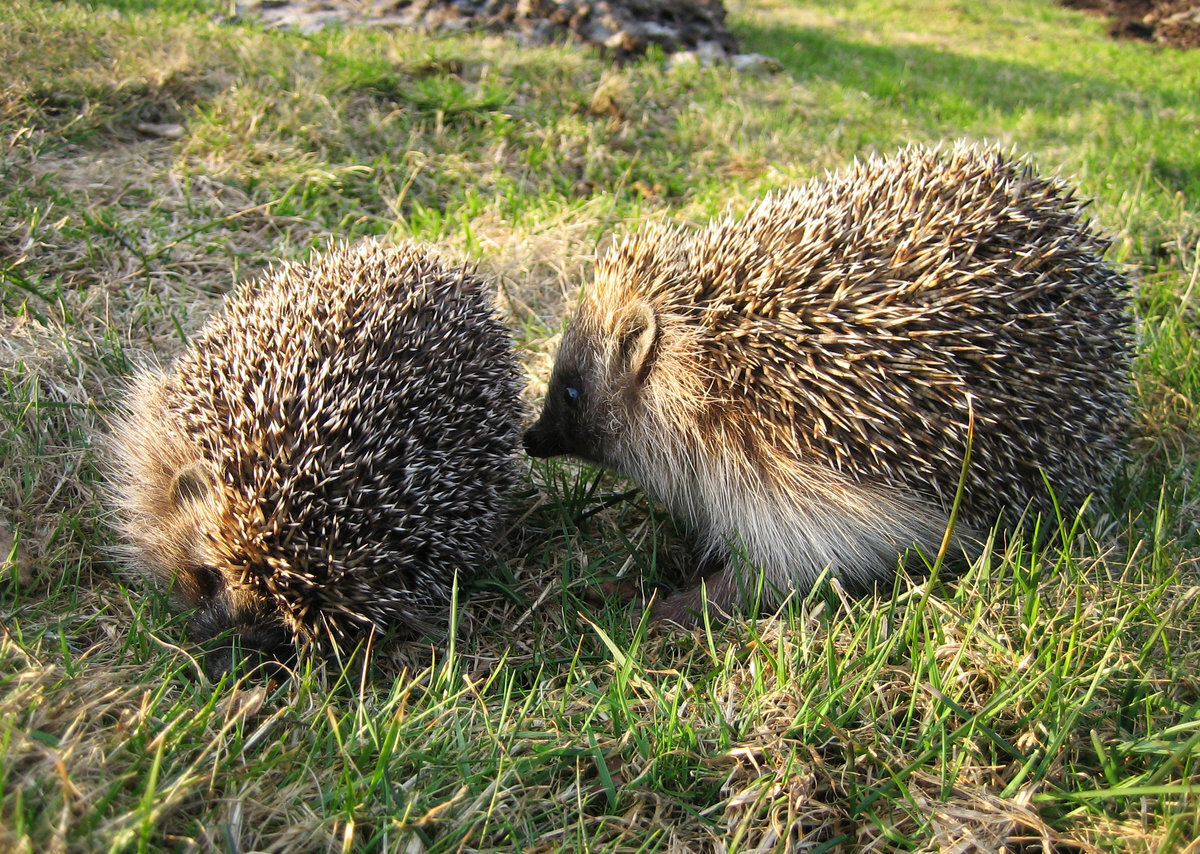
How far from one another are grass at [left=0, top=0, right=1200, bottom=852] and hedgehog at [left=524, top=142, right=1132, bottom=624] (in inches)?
10.9

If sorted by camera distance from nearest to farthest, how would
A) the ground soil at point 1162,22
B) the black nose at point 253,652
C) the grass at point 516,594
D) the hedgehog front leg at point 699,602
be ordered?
1. the grass at point 516,594
2. the black nose at point 253,652
3. the hedgehog front leg at point 699,602
4. the ground soil at point 1162,22

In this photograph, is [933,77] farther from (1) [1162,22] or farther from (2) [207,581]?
(2) [207,581]

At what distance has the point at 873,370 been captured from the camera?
3.37 metres

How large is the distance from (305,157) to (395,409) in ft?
11.1

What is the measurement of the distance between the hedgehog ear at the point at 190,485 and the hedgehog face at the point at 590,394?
147 centimetres

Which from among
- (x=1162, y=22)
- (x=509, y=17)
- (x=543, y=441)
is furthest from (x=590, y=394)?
(x=1162, y=22)

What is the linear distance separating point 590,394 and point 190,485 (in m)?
1.87

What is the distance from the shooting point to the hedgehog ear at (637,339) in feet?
13.2

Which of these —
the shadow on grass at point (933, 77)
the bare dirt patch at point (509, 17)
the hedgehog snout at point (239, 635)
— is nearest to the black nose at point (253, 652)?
the hedgehog snout at point (239, 635)

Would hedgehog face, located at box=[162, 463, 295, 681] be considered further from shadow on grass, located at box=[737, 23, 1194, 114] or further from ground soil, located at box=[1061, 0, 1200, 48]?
ground soil, located at box=[1061, 0, 1200, 48]

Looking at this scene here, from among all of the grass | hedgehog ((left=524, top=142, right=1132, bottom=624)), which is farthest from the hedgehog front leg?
the grass

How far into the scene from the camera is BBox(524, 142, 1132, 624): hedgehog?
3.36m

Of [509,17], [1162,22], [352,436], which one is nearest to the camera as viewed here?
[352,436]

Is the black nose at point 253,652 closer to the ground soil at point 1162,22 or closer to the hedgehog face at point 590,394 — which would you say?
the hedgehog face at point 590,394
